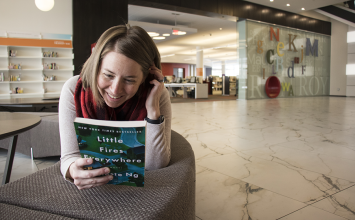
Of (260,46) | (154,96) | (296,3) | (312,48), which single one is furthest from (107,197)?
(312,48)

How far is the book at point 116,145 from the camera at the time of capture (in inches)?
23.5

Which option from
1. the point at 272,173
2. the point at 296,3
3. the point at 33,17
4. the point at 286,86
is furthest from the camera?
the point at 286,86

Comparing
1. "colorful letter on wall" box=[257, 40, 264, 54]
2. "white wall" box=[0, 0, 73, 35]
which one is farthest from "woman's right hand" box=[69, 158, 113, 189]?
"colorful letter on wall" box=[257, 40, 264, 54]

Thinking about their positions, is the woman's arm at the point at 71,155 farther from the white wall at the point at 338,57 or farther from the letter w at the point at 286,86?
the white wall at the point at 338,57

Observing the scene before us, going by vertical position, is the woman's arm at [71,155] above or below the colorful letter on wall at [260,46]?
below

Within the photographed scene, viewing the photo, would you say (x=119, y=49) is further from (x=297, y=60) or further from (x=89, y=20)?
(x=297, y=60)

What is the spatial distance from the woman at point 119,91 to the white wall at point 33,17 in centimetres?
656

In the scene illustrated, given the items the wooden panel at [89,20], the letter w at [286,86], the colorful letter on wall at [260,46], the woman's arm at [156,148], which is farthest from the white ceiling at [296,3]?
the woman's arm at [156,148]

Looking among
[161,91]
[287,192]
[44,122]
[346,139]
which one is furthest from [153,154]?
[346,139]

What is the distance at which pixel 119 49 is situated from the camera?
82cm

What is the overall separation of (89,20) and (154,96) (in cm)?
674

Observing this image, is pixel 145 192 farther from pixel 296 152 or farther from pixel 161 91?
pixel 296 152

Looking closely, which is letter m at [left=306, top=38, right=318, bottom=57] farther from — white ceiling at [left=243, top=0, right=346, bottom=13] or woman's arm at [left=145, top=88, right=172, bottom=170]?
woman's arm at [left=145, top=88, right=172, bottom=170]

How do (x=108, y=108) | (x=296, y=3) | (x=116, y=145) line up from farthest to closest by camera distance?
(x=296, y=3) → (x=108, y=108) → (x=116, y=145)
